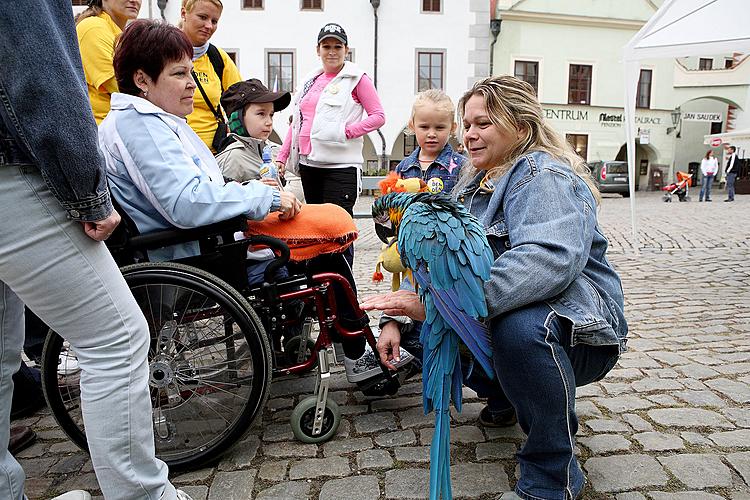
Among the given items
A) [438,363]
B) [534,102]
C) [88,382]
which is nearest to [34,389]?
[88,382]

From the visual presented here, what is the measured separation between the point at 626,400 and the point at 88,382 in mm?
2236

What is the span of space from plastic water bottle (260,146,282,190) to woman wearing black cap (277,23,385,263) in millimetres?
1021

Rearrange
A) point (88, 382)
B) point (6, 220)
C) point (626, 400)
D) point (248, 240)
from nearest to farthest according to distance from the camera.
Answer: point (6, 220), point (88, 382), point (248, 240), point (626, 400)

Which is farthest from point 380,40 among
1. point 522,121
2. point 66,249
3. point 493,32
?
point 66,249

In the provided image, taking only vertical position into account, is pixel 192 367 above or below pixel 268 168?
below

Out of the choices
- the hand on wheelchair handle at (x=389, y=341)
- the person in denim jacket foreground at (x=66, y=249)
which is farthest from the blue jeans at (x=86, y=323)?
the hand on wheelchair handle at (x=389, y=341)

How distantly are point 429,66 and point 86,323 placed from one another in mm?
21802

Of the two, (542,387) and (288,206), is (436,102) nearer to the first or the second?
(288,206)

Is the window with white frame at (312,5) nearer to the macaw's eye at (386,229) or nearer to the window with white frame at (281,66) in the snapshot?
the window with white frame at (281,66)

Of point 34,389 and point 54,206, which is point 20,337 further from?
point 34,389

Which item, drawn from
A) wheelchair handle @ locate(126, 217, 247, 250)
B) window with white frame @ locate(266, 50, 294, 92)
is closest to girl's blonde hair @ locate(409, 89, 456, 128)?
wheelchair handle @ locate(126, 217, 247, 250)

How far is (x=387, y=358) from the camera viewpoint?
2.15 meters

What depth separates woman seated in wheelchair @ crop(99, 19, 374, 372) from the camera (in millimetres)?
1948

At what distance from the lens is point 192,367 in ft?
6.86
